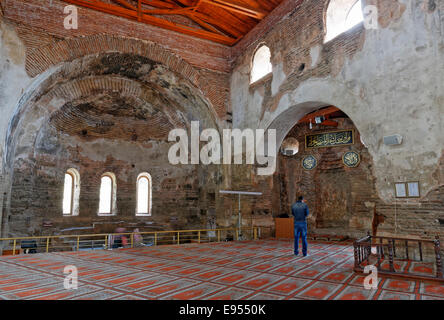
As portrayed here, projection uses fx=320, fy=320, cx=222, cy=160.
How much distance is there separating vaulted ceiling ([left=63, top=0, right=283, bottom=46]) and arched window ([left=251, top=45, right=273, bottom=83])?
3.16ft

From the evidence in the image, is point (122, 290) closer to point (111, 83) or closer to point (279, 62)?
point (279, 62)

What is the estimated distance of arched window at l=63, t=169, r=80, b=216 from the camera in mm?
12227

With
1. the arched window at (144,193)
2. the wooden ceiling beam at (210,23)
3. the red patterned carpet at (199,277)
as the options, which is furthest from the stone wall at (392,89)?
the arched window at (144,193)

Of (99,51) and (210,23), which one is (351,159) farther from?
(99,51)

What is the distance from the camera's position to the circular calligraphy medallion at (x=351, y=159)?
11.9m

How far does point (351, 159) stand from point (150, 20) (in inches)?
337

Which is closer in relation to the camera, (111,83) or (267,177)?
(267,177)

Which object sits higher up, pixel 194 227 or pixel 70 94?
pixel 70 94

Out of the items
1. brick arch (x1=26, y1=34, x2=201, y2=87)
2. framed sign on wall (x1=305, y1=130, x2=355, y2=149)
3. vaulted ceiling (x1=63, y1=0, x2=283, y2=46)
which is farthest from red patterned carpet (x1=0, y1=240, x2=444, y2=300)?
vaulted ceiling (x1=63, y1=0, x2=283, y2=46)

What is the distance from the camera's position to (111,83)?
11.3m

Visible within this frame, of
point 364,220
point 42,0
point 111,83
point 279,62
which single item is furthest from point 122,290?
point 364,220

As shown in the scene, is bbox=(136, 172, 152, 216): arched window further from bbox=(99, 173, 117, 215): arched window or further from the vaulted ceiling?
the vaulted ceiling

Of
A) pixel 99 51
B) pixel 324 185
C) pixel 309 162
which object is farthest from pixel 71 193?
pixel 324 185

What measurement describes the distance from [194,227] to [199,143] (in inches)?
145
